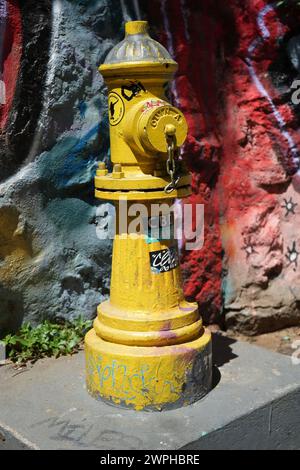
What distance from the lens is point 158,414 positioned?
277 cm

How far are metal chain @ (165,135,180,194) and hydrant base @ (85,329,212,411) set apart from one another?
2.36ft

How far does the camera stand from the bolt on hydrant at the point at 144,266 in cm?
273

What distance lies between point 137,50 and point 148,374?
4.71ft

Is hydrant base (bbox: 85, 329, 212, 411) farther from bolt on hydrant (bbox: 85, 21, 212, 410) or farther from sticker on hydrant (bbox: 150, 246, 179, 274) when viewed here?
sticker on hydrant (bbox: 150, 246, 179, 274)

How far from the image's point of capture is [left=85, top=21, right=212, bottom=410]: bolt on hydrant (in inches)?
107

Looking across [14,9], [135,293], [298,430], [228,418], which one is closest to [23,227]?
[135,293]

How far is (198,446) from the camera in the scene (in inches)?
102

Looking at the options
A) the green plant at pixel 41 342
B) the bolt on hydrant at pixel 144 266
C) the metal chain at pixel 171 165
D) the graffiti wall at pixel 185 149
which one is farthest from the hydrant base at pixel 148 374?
the graffiti wall at pixel 185 149

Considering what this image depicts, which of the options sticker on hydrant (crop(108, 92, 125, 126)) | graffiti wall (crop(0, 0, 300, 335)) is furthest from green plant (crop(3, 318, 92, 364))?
sticker on hydrant (crop(108, 92, 125, 126))

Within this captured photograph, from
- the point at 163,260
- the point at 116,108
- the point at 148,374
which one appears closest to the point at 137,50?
the point at 116,108

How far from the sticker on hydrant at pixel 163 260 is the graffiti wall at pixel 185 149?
899 mm

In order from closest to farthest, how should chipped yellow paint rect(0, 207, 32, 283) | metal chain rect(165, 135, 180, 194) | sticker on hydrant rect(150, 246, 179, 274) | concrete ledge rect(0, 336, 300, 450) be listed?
concrete ledge rect(0, 336, 300, 450) < metal chain rect(165, 135, 180, 194) < sticker on hydrant rect(150, 246, 179, 274) < chipped yellow paint rect(0, 207, 32, 283)

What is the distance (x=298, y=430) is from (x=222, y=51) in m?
2.44

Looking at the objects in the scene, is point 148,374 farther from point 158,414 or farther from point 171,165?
point 171,165
